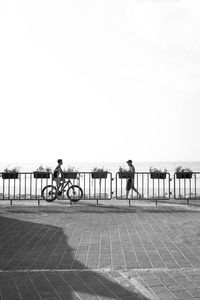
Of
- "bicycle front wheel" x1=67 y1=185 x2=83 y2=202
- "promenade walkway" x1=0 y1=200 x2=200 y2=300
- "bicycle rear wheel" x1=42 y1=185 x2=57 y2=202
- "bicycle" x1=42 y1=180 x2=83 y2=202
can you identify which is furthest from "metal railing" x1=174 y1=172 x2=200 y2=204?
"bicycle rear wheel" x1=42 y1=185 x2=57 y2=202

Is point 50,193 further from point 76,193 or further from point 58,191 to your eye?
point 76,193

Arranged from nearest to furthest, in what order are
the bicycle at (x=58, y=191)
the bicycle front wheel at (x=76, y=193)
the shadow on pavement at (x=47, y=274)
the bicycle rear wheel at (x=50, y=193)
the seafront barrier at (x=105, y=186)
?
the shadow on pavement at (x=47, y=274), the seafront barrier at (x=105, y=186), the bicycle front wheel at (x=76, y=193), the bicycle at (x=58, y=191), the bicycle rear wheel at (x=50, y=193)

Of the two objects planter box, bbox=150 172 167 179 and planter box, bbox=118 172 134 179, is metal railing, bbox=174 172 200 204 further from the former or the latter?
planter box, bbox=118 172 134 179

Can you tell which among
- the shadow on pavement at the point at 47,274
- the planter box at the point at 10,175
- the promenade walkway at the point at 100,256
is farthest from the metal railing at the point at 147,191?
the shadow on pavement at the point at 47,274

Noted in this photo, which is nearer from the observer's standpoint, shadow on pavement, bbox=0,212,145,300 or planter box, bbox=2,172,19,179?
shadow on pavement, bbox=0,212,145,300

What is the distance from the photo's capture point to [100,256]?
668 cm

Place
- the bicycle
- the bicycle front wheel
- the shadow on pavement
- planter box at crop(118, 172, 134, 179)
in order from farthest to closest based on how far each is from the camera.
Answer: the bicycle → the bicycle front wheel → planter box at crop(118, 172, 134, 179) → the shadow on pavement

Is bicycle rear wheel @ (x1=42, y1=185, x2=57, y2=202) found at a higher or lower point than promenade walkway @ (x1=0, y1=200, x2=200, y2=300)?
higher

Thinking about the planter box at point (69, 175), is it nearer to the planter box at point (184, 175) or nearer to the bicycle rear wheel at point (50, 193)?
the bicycle rear wheel at point (50, 193)

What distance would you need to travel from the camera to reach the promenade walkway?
4.84 meters

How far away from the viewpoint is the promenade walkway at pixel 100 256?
484 centimetres

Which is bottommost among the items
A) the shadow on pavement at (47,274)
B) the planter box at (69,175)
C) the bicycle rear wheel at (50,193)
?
the shadow on pavement at (47,274)

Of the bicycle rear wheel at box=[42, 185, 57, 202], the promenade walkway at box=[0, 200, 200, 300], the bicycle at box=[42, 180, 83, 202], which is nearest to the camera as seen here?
the promenade walkway at box=[0, 200, 200, 300]

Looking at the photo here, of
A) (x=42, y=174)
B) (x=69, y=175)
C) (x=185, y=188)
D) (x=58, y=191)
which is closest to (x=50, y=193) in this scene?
(x=58, y=191)
